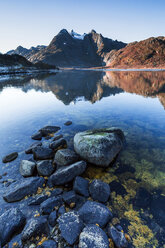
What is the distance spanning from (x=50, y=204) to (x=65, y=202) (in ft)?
1.90

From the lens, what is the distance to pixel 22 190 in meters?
5.25

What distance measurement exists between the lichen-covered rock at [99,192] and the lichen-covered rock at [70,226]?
1227 millimetres

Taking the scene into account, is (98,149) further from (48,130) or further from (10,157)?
(48,130)

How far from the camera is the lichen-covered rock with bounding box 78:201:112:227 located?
4059mm

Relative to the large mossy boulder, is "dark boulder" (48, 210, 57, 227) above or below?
below

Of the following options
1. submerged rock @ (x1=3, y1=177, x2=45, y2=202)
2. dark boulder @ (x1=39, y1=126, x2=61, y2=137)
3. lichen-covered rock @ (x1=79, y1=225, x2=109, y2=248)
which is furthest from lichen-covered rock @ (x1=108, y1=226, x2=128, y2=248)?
dark boulder @ (x1=39, y1=126, x2=61, y2=137)

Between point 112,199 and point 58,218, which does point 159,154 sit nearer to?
point 112,199

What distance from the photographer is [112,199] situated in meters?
5.08

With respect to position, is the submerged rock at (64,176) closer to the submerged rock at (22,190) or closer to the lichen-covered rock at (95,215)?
the submerged rock at (22,190)

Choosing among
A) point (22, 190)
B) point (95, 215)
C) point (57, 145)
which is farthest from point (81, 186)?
point (57, 145)

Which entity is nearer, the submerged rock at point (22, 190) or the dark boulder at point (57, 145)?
the submerged rock at point (22, 190)

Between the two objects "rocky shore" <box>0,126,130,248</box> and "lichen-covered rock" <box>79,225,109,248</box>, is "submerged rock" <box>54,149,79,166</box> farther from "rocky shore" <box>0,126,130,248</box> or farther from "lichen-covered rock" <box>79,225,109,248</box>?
"lichen-covered rock" <box>79,225,109,248</box>

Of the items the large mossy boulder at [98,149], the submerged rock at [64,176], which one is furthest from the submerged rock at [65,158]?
the submerged rock at [64,176]

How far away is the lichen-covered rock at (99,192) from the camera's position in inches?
196
